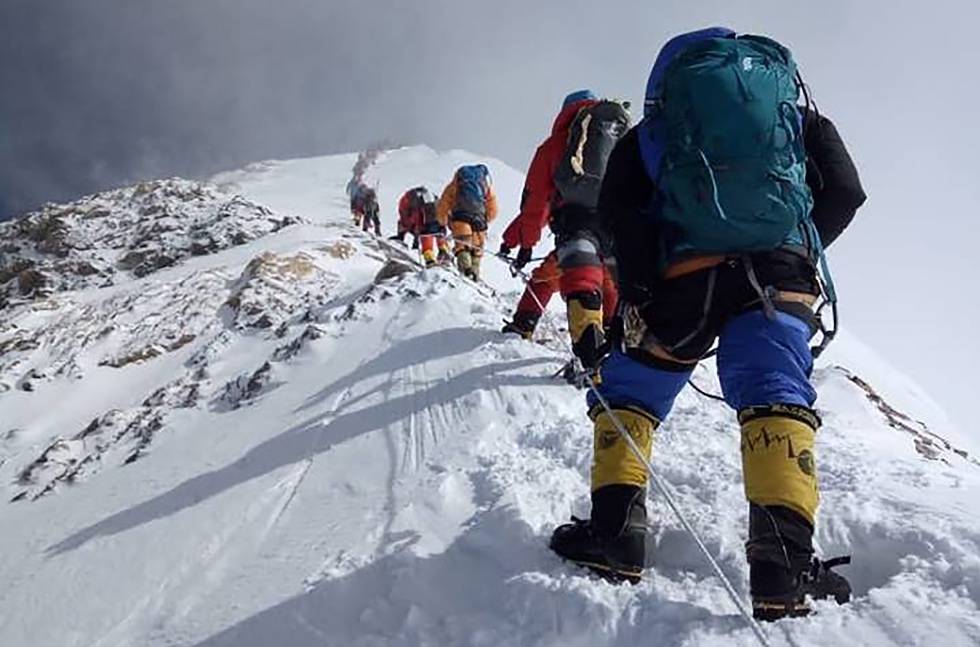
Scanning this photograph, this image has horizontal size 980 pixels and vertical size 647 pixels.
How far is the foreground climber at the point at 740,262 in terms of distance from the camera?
2410 millimetres

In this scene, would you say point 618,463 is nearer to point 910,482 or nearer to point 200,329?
point 910,482

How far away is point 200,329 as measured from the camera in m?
10.8

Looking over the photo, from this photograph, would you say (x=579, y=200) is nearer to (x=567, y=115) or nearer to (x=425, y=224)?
(x=567, y=115)

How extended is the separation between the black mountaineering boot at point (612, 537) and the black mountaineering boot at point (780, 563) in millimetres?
530

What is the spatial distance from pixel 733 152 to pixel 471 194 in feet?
29.4

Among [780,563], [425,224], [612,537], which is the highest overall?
[425,224]

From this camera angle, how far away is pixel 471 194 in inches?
446

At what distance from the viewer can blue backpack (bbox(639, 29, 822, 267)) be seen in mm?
2514

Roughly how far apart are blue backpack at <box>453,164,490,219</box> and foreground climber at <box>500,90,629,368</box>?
17.1ft

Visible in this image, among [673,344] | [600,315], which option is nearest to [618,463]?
[673,344]

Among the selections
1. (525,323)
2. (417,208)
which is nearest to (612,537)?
(525,323)

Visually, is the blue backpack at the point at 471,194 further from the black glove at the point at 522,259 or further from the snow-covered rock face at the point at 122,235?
the snow-covered rock face at the point at 122,235

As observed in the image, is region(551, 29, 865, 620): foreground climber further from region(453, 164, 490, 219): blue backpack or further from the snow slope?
region(453, 164, 490, 219): blue backpack

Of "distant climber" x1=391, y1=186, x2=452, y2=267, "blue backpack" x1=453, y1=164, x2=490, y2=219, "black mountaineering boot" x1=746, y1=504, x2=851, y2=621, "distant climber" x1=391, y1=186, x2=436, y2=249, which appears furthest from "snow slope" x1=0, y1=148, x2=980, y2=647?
"distant climber" x1=391, y1=186, x2=436, y2=249
